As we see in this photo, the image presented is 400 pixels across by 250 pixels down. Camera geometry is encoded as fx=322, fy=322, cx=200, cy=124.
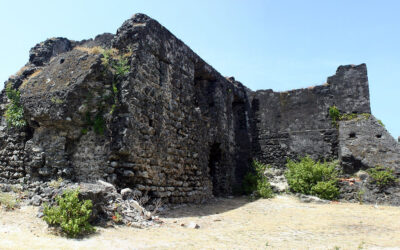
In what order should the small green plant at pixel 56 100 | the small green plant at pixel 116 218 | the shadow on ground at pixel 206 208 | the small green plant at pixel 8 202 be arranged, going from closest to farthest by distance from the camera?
the small green plant at pixel 116 218, the small green plant at pixel 8 202, the small green plant at pixel 56 100, the shadow on ground at pixel 206 208

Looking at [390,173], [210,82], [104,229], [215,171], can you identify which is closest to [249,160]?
[215,171]

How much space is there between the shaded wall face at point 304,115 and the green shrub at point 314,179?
100cm

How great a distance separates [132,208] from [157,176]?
1.58m

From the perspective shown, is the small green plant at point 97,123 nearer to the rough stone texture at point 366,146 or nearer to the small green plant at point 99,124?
the small green plant at point 99,124

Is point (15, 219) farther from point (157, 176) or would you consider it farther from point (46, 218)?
point (157, 176)

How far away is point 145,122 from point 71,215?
3200 millimetres

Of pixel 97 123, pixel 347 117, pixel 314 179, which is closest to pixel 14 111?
pixel 97 123

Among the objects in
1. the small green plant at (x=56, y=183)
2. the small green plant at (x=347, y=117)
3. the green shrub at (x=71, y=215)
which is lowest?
the green shrub at (x=71, y=215)

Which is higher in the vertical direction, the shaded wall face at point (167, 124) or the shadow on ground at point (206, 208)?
the shaded wall face at point (167, 124)

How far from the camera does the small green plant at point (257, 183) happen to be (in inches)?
439

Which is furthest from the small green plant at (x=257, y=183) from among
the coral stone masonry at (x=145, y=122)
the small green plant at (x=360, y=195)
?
the small green plant at (x=360, y=195)

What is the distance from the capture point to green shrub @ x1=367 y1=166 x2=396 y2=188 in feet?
32.8

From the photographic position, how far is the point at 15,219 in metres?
5.18

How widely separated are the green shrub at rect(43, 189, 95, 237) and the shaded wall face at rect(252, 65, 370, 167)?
9.46m
